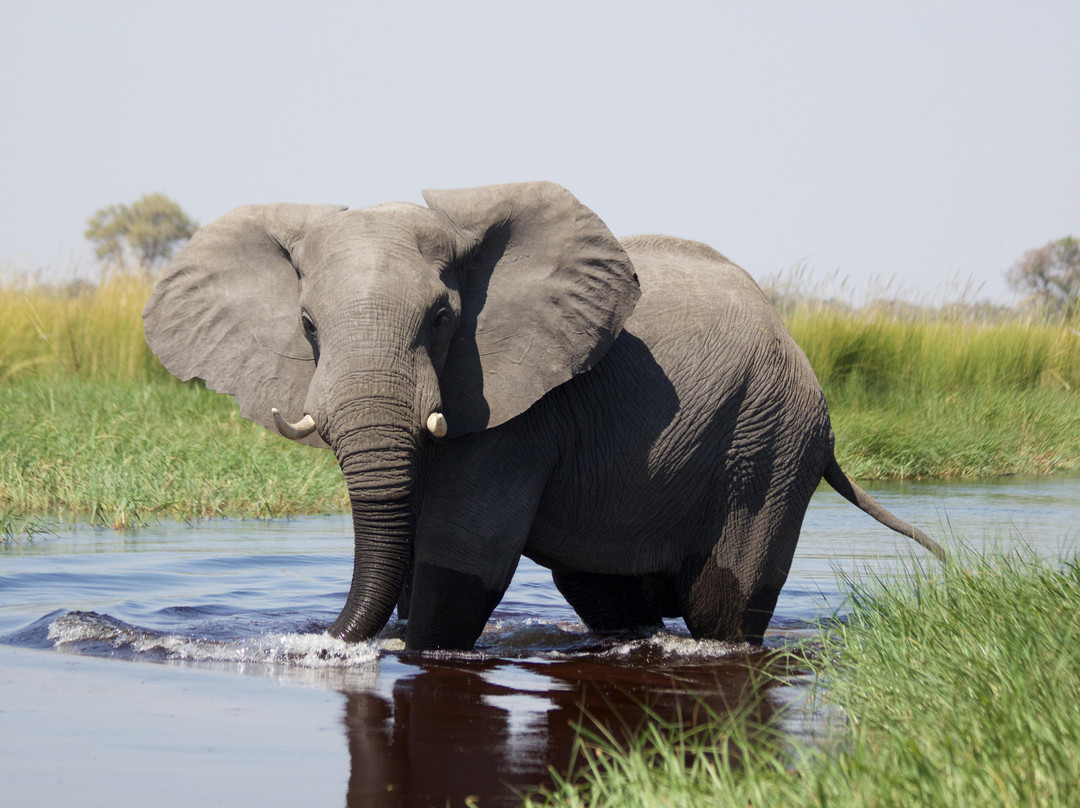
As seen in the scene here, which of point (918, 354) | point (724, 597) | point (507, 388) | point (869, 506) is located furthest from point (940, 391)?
point (507, 388)

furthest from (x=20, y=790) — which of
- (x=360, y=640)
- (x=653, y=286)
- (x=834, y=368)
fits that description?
(x=834, y=368)

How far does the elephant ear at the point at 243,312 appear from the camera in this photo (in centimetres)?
461

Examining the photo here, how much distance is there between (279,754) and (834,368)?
10368mm

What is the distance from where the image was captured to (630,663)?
4.80 m

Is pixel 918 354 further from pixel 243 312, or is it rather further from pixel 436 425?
pixel 436 425

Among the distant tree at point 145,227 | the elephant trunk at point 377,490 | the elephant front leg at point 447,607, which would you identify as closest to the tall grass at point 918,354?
the elephant front leg at point 447,607

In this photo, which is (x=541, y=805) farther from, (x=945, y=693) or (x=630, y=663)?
(x=630, y=663)

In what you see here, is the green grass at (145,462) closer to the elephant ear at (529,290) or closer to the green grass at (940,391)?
the elephant ear at (529,290)

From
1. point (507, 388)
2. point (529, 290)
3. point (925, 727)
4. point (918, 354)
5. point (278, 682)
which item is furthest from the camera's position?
point (918, 354)

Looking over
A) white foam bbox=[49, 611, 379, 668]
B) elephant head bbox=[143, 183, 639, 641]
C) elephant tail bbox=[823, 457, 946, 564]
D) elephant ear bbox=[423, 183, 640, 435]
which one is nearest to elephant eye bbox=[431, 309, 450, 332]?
elephant head bbox=[143, 183, 639, 641]

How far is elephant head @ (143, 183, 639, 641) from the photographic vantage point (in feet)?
13.4

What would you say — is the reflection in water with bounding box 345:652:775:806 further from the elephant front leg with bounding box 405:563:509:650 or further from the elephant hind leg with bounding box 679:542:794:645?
the elephant hind leg with bounding box 679:542:794:645

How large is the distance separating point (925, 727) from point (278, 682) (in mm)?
1985

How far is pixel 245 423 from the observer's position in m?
10.3
